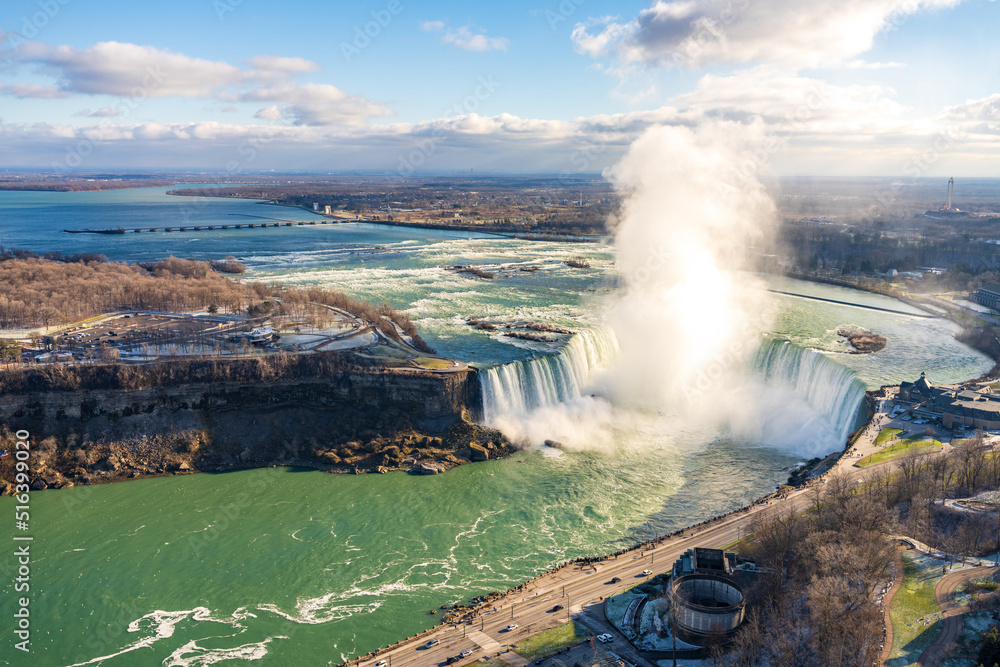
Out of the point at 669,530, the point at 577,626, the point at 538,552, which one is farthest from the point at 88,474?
the point at 669,530

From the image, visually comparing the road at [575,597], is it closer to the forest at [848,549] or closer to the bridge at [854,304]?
the forest at [848,549]

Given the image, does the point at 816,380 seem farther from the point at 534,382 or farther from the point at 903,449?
the point at 534,382

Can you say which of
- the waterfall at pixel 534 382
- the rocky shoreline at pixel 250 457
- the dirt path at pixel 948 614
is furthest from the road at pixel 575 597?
the waterfall at pixel 534 382

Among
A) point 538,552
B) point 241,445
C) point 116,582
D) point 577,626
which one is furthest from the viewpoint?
point 241,445

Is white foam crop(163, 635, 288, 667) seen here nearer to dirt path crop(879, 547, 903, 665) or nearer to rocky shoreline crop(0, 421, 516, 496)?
rocky shoreline crop(0, 421, 516, 496)

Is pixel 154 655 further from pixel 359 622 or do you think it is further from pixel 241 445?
pixel 241 445

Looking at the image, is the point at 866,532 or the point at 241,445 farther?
the point at 241,445
